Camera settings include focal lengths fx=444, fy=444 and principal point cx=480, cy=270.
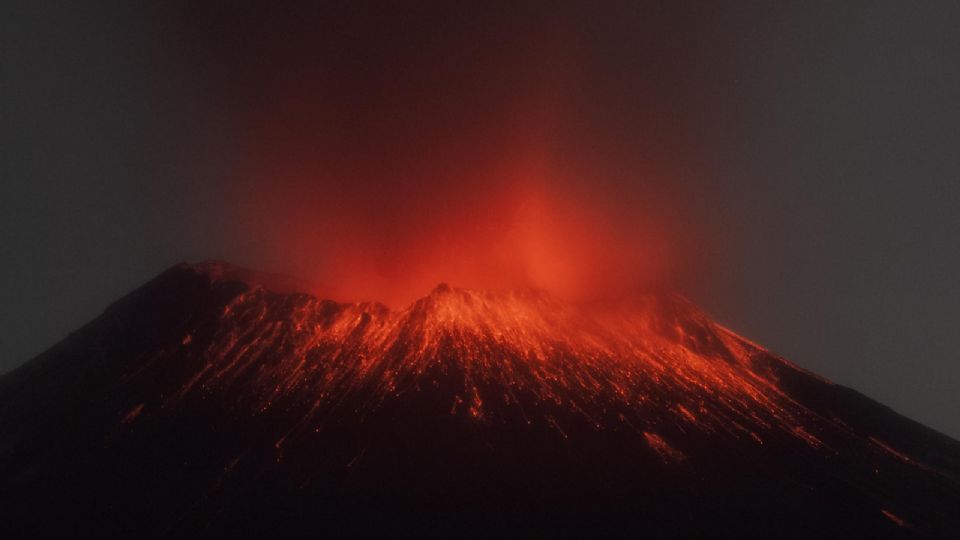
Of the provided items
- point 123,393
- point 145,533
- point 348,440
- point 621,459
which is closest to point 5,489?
point 123,393

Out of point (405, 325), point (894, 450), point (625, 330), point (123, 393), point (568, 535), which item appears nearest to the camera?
point (568, 535)

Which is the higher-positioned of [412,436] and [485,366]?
[485,366]

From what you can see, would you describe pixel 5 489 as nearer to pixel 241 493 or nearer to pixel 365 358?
pixel 241 493

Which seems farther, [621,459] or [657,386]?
[657,386]

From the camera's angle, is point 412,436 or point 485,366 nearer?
point 412,436

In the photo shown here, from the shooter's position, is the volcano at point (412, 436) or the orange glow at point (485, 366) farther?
the orange glow at point (485, 366)

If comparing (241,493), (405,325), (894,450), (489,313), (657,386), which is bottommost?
(241,493)

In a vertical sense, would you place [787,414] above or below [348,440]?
above

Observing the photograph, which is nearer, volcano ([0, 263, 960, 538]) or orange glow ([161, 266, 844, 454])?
volcano ([0, 263, 960, 538])
